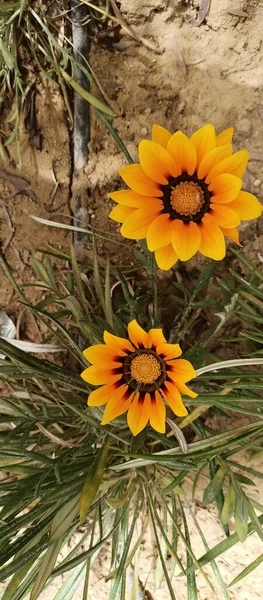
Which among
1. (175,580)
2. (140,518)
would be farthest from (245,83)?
(175,580)

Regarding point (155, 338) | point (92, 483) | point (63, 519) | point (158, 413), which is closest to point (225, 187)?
point (155, 338)

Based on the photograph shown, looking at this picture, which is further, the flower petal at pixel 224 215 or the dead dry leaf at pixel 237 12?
the dead dry leaf at pixel 237 12

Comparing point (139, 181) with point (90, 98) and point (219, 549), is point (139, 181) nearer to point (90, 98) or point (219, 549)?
point (90, 98)

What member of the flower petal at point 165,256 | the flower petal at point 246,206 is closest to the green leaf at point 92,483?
the flower petal at point 165,256

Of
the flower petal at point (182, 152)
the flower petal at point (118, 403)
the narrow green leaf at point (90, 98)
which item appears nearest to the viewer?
the flower petal at point (182, 152)

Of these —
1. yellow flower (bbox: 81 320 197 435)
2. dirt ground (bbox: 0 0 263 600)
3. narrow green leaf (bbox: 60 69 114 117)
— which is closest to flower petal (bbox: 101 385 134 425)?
yellow flower (bbox: 81 320 197 435)

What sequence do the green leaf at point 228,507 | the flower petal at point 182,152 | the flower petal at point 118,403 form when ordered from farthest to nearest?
the green leaf at point 228,507
the flower petal at point 118,403
the flower petal at point 182,152

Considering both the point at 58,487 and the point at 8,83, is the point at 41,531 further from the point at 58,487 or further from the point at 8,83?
the point at 8,83

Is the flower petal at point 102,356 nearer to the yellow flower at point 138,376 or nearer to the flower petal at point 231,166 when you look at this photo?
the yellow flower at point 138,376

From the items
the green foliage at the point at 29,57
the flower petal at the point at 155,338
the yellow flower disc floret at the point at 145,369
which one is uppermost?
the green foliage at the point at 29,57
